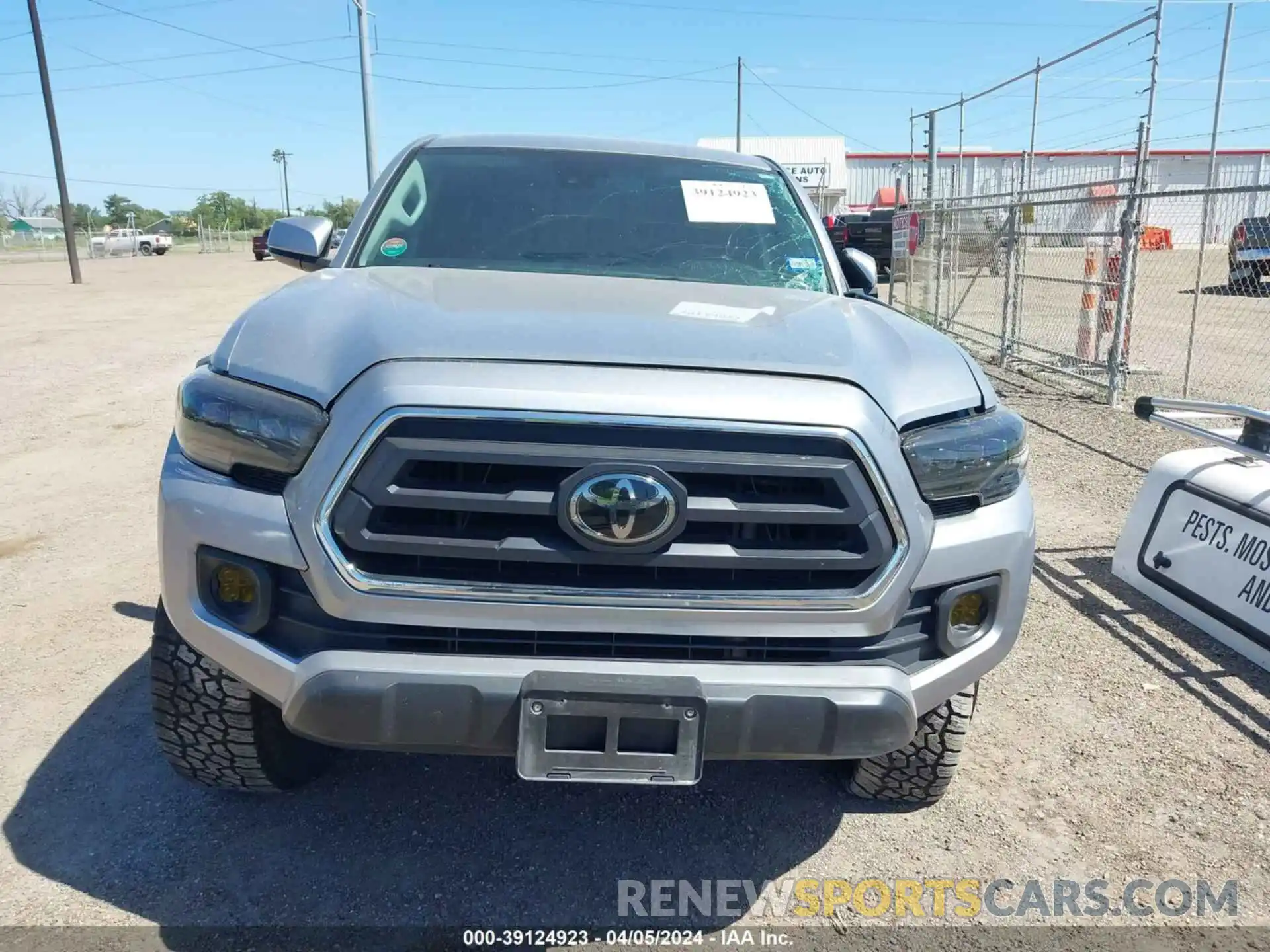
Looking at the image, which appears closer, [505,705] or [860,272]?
[505,705]

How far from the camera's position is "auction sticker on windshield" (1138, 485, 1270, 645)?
375cm

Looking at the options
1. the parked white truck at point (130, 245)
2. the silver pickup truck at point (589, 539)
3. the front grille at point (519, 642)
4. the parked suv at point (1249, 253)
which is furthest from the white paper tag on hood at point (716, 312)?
the parked white truck at point (130, 245)

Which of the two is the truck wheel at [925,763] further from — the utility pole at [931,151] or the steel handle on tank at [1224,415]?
the utility pole at [931,151]

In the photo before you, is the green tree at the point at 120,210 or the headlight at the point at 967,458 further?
the green tree at the point at 120,210

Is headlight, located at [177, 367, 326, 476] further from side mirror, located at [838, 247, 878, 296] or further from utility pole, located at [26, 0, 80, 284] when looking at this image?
utility pole, located at [26, 0, 80, 284]

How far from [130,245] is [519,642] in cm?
6392

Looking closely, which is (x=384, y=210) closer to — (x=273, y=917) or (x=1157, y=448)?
(x=273, y=917)

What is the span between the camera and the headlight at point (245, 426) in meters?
2.07

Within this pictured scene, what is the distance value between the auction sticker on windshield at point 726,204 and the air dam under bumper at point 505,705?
6.69 feet

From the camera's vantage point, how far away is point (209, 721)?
246 cm

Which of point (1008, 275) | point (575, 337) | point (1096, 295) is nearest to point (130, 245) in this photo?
point (1008, 275)

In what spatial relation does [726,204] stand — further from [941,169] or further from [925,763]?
[941,169]

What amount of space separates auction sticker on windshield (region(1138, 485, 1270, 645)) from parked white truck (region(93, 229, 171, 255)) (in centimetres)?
6083

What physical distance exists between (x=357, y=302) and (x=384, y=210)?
3.79 ft
